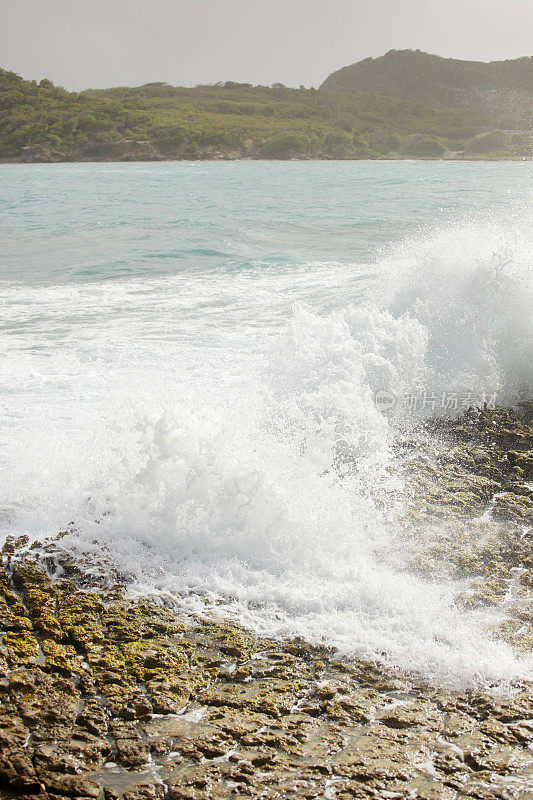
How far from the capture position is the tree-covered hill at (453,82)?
124m

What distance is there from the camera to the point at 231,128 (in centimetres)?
8119

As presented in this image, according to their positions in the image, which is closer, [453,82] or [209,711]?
[209,711]

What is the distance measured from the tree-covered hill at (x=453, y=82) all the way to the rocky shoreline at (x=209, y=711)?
11924 cm

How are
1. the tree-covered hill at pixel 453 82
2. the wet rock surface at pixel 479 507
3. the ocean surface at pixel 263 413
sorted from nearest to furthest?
1. the ocean surface at pixel 263 413
2. the wet rock surface at pixel 479 507
3. the tree-covered hill at pixel 453 82

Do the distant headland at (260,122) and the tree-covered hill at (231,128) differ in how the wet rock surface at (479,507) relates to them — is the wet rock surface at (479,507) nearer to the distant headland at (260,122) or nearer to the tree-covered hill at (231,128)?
the distant headland at (260,122)

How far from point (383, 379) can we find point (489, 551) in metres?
3.00

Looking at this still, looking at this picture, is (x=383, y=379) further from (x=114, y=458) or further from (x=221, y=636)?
(x=221, y=636)

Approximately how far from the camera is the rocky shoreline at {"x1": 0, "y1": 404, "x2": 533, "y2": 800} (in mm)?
2412

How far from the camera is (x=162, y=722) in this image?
269cm

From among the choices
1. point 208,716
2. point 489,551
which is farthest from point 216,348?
point 208,716

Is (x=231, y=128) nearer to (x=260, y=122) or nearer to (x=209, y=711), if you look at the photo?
(x=260, y=122)

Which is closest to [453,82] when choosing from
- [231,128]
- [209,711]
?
[231,128]

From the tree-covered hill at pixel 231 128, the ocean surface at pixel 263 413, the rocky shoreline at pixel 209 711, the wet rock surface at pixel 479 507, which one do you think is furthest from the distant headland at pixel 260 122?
the rocky shoreline at pixel 209 711

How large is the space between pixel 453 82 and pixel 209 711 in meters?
154
